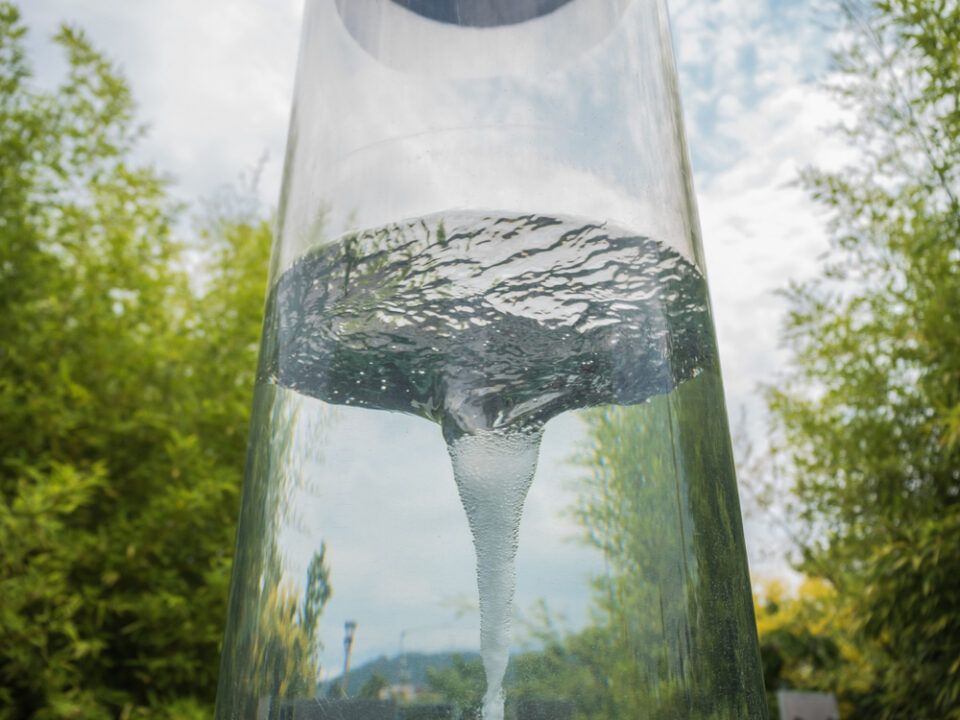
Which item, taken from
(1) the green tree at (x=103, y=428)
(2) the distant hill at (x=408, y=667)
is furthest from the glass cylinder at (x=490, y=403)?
(1) the green tree at (x=103, y=428)

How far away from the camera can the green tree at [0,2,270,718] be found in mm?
1977

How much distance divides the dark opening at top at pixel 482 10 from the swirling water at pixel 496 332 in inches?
3.5

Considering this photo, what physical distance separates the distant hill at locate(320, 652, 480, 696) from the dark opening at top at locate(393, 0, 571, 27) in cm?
25

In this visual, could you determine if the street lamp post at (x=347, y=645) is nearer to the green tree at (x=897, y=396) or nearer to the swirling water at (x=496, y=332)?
the swirling water at (x=496, y=332)

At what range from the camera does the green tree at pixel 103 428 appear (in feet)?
6.48

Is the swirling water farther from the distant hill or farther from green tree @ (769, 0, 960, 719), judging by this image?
green tree @ (769, 0, 960, 719)

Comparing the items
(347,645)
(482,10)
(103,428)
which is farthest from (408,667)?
(103,428)

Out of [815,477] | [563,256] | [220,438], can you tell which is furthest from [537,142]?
[815,477]

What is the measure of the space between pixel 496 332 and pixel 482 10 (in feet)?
0.47

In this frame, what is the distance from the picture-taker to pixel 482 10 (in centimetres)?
31

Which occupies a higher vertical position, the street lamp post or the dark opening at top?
the dark opening at top

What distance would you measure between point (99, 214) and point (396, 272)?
2.91m

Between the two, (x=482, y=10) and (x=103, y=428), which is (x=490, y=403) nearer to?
(x=482, y=10)

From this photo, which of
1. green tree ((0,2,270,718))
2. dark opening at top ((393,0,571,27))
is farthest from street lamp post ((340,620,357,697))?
green tree ((0,2,270,718))
